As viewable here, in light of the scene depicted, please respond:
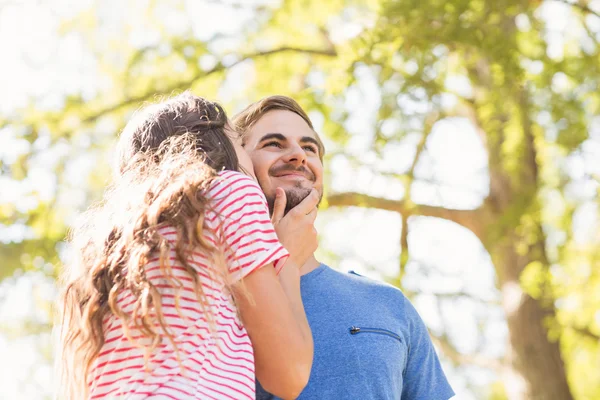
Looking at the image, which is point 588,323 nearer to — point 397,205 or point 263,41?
point 397,205

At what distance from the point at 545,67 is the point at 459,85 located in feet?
7.55

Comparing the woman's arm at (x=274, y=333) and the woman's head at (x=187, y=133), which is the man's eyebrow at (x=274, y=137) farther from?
the woman's arm at (x=274, y=333)

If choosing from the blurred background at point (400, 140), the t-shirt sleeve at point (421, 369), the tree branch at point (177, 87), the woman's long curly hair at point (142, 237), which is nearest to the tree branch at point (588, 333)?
the blurred background at point (400, 140)

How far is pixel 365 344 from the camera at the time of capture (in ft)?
7.56

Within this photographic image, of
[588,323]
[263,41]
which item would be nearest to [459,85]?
[263,41]

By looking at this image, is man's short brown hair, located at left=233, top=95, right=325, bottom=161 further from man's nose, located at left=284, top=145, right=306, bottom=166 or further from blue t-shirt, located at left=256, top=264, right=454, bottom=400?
blue t-shirt, located at left=256, top=264, right=454, bottom=400

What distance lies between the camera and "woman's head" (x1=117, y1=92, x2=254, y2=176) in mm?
1743

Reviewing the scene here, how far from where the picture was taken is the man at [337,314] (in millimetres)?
2246

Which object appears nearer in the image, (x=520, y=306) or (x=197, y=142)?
(x=197, y=142)

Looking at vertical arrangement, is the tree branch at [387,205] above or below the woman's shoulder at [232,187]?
below

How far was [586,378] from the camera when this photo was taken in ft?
31.8

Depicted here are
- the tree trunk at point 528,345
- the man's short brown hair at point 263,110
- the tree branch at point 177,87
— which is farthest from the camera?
the tree branch at point 177,87

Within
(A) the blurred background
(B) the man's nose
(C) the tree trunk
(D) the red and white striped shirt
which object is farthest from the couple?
(C) the tree trunk

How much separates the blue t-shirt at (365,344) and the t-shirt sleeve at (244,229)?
2.26 feet
